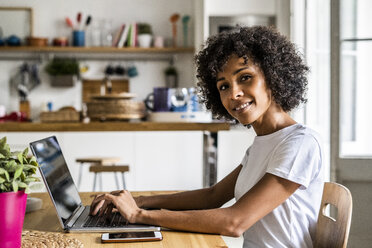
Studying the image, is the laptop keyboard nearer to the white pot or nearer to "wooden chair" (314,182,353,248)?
"wooden chair" (314,182,353,248)

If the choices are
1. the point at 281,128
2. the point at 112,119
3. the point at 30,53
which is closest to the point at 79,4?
the point at 30,53

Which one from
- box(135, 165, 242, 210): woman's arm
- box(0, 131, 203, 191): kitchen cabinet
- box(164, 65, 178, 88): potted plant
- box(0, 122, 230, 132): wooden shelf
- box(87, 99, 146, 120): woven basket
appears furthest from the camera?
box(164, 65, 178, 88): potted plant

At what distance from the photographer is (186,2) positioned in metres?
6.05

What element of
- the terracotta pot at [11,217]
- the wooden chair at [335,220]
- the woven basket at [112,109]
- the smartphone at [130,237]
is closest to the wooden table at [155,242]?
the smartphone at [130,237]

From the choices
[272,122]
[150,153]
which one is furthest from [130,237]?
[150,153]

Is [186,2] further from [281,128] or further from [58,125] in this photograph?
[281,128]

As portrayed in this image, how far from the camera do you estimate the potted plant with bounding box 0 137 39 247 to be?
0.96 metres

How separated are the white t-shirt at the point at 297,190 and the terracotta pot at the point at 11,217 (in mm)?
632

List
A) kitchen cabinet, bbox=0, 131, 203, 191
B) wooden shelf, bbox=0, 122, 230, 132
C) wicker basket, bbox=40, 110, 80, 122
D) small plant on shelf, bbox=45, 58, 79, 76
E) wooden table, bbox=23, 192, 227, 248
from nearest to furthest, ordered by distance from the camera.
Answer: wooden table, bbox=23, 192, 227, 248 → wooden shelf, bbox=0, 122, 230, 132 → wicker basket, bbox=40, 110, 80, 122 → kitchen cabinet, bbox=0, 131, 203, 191 → small plant on shelf, bbox=45, 58, 79, 76

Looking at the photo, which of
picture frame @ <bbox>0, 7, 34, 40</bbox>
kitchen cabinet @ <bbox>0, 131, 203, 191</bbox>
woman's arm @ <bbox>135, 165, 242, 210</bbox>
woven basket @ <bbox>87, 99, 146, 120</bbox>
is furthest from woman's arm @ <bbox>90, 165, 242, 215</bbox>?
picture frame @ <bbox>0, 7, 34, 40</bbox>

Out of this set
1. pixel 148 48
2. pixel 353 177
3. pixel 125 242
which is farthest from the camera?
pixel 148 48

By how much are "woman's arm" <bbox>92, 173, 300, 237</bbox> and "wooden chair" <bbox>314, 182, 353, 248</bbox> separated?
5.4 inches

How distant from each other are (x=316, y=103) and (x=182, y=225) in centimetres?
306

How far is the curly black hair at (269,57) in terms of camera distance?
1.47 meters
